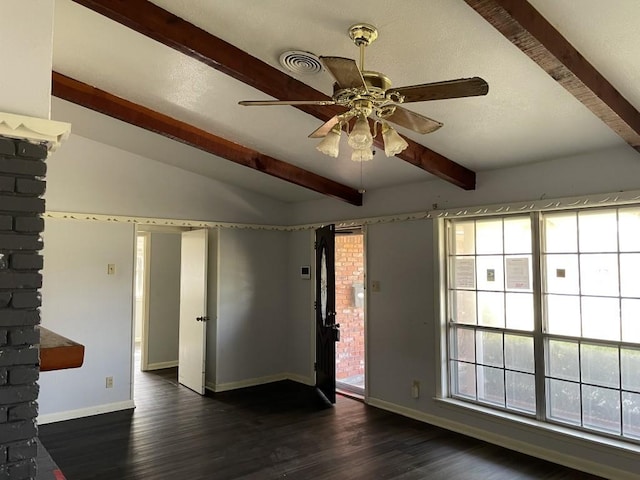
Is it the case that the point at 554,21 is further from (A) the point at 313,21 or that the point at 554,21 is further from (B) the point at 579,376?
(B) the point at 579,376

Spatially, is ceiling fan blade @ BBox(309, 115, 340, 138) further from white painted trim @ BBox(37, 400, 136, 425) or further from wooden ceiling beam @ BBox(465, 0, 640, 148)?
white painted trim @ BBox(37, 400, 136, 425)

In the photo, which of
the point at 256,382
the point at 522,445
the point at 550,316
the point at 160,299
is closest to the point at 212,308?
the point at 256,382

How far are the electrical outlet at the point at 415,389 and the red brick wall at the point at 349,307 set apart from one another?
5.98 feet

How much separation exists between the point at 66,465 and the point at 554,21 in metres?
4.38

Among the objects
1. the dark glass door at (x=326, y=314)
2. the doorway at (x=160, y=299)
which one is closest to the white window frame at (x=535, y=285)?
the dark glass door at (x=326, y=314)

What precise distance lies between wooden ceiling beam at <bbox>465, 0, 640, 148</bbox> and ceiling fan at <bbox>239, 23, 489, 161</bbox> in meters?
0.33

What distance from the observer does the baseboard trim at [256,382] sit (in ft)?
18.9

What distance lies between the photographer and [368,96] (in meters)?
2.07

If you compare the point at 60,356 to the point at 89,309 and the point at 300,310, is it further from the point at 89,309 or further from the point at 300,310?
the point at 300,310

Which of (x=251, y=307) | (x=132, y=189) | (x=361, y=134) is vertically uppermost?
(x=132, y=189)

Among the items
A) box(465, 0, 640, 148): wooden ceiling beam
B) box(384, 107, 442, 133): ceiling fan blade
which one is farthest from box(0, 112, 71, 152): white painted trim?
box(465, 0, 640, 148): wooden ceiling beam

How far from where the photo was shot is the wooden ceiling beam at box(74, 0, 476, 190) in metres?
2.46

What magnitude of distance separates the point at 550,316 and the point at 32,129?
12.5ft

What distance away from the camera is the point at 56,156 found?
15.5 ft
